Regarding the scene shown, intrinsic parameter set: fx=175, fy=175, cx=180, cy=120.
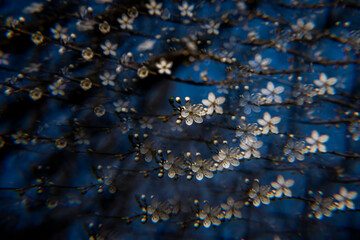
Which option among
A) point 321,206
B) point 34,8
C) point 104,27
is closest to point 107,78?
point 104,27

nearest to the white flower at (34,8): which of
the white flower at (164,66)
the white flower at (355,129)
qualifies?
the white flower at (164,66)

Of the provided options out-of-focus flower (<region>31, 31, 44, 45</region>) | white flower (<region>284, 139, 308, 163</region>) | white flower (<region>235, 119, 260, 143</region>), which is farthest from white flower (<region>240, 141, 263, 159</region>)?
out-of-focus flower (<region>31, 31, 44, 45</region>)

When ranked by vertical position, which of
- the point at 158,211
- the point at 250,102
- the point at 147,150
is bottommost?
the point at 158,211

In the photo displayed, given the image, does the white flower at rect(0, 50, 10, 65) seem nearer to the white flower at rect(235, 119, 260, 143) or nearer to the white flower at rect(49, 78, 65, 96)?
the white flower at rect(49, 78, 65, 96)

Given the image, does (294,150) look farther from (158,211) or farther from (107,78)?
(107,78)

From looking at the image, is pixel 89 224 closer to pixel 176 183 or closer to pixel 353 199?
pixel 176 183
